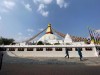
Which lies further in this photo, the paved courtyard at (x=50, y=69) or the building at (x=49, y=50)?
the building at (x=49, y=50)

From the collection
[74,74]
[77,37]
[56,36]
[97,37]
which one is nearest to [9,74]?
[74,74]

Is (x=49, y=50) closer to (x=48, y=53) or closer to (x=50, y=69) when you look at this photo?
(x=48, y=53)

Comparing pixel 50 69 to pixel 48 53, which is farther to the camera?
pixel 48 53

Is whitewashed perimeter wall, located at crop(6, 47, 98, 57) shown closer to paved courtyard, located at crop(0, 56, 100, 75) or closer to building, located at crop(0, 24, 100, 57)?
building, located at crop(0, 24, 100, 57)

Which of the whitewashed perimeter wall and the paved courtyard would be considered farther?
the whitewashed perimeter wall

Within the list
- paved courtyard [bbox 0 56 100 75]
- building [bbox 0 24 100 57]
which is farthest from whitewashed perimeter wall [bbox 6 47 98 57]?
paved courtyard [bbox 0 56 100 75]

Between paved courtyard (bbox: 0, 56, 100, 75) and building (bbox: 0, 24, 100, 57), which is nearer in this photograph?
paved courtyard (bbox: 0, 56, 100, 75)

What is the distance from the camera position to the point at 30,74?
1019 cm

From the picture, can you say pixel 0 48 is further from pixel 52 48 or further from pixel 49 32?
pixel 49 32

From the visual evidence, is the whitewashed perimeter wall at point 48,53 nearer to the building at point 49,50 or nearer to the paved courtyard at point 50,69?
the building at point 49,50

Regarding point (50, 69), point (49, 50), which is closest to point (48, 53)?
point (49, 50)

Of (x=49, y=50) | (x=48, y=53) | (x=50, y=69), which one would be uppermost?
(x=49, y=50)

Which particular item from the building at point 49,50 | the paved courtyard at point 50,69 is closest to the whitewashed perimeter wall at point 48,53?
the building at point 49,50

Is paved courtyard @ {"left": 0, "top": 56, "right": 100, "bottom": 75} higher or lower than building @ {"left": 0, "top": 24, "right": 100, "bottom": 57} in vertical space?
lower
